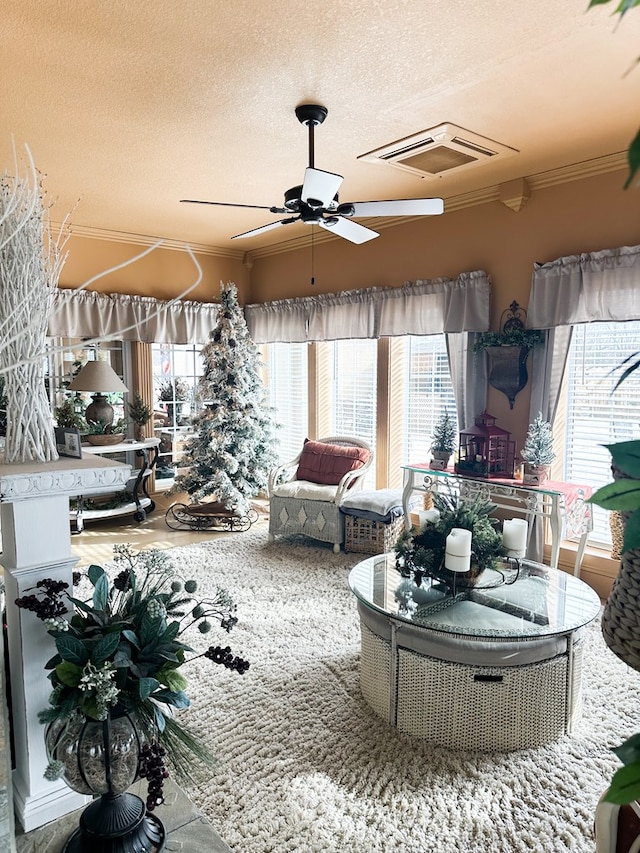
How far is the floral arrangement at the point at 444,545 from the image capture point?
2.85 m

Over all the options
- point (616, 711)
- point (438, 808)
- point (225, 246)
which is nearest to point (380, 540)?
point (616, 711)

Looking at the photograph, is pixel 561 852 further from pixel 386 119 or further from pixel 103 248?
pixel 103 248

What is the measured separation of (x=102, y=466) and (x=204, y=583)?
107 inches

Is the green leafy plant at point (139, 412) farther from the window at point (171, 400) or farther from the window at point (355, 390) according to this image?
the window at point (355, 390)

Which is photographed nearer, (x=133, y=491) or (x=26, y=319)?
(x=26, y=319)

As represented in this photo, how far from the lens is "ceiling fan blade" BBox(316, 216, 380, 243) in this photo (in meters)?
3.30

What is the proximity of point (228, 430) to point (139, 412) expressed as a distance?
928 millimetres

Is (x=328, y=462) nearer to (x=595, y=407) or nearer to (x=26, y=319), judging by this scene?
(x=595, y=407)

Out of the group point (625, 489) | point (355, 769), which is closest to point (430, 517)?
point (355, 769)

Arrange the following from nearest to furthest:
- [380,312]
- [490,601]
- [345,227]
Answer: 1. [490,601]
2. [345,227]
3. [380,312]

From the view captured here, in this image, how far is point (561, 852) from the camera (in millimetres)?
1889

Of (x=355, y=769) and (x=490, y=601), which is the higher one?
(x=490, y=601)

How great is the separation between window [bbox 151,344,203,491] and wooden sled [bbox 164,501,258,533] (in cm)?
74

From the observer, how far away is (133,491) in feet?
19.6
